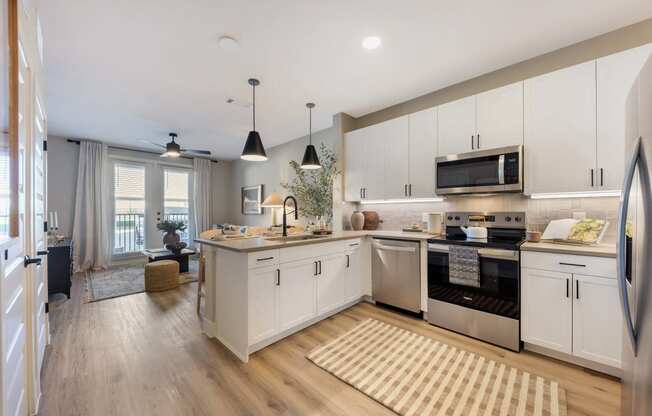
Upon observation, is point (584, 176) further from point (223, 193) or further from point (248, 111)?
point (223, 193)

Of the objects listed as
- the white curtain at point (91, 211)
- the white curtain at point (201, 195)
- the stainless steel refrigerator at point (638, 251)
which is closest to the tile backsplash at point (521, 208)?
the stainless steel refrigerator at point (638, 251)

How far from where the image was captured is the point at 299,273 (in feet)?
8.04

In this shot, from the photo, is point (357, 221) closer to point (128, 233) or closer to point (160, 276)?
point (160, 276)

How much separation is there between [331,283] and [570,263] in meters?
2.04

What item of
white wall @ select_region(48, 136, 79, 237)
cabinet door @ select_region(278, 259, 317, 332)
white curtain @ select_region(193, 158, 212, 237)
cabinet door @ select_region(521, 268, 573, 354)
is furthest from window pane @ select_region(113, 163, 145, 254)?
cabinet door @ select_region(521, 268, 573, 354)

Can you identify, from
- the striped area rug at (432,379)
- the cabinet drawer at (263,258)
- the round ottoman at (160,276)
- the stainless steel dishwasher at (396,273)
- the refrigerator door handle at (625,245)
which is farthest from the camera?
the round ottoman at (160,276)

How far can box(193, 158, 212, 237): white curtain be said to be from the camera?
6652mm

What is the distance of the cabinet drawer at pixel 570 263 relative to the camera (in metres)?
1.80

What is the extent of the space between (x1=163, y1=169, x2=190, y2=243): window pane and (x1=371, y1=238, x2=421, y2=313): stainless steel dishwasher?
18.1 feet

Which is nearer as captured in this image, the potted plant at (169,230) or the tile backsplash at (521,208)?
the tile backsplash at (521,208)

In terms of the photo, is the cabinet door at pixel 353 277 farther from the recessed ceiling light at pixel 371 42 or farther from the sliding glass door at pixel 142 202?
the sliding glass door at pixel 142 202

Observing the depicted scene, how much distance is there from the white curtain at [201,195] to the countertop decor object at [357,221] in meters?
4.71

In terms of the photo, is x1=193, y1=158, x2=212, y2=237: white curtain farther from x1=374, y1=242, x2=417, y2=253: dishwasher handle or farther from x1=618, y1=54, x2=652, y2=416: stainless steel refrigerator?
x1=618, y1=54, x2=652, y2=416: stainless steel refrigerator

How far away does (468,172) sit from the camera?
268cm
